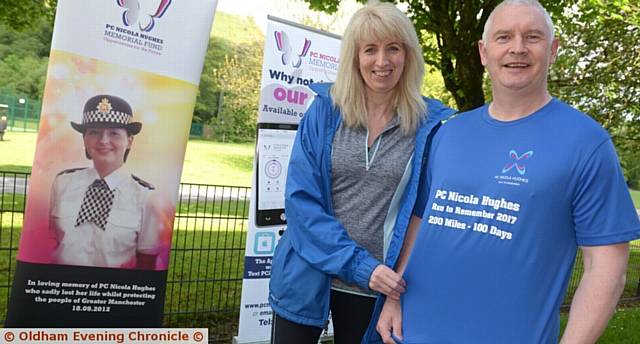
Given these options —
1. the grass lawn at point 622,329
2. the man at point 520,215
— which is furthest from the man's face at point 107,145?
the grass lawn at point 622,329

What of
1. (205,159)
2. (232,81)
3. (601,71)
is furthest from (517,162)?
(205,159)

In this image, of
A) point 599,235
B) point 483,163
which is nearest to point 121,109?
point 483,163

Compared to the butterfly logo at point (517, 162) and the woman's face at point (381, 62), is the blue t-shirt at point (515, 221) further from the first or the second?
the woman's face at point (381, 62)

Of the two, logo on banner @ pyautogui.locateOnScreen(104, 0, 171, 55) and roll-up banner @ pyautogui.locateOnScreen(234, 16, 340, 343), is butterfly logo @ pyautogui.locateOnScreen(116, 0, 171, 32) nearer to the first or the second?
logo on banner @ pyautogui.locateOnScreen(104, 0, 171, 55)

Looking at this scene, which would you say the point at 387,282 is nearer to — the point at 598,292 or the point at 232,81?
the point at 598,292

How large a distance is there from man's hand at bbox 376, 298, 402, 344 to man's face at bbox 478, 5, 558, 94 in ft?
2.76

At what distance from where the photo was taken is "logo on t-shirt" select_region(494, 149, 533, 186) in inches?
63.2

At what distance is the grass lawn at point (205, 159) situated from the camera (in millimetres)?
21938

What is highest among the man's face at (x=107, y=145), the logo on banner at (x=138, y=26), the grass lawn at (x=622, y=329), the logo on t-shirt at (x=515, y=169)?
the logo on banner at (x=138, y=26)

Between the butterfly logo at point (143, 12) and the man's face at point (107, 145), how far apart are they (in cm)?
57

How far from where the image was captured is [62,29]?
9.35 ft

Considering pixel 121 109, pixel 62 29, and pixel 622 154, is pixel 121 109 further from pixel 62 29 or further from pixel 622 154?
pixel 622 154

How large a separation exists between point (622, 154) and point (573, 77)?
333cm

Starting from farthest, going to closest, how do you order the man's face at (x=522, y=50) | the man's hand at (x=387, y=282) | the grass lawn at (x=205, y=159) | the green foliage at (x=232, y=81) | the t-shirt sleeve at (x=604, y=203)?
the green foliage at (x=232, y=81) → the grass lawn at (x=205, y=159) → the man's hand at (x=387, y=282) → the man's face at (x=522, y=50) → the t-shirt sleeve at (x=604, y=203)
